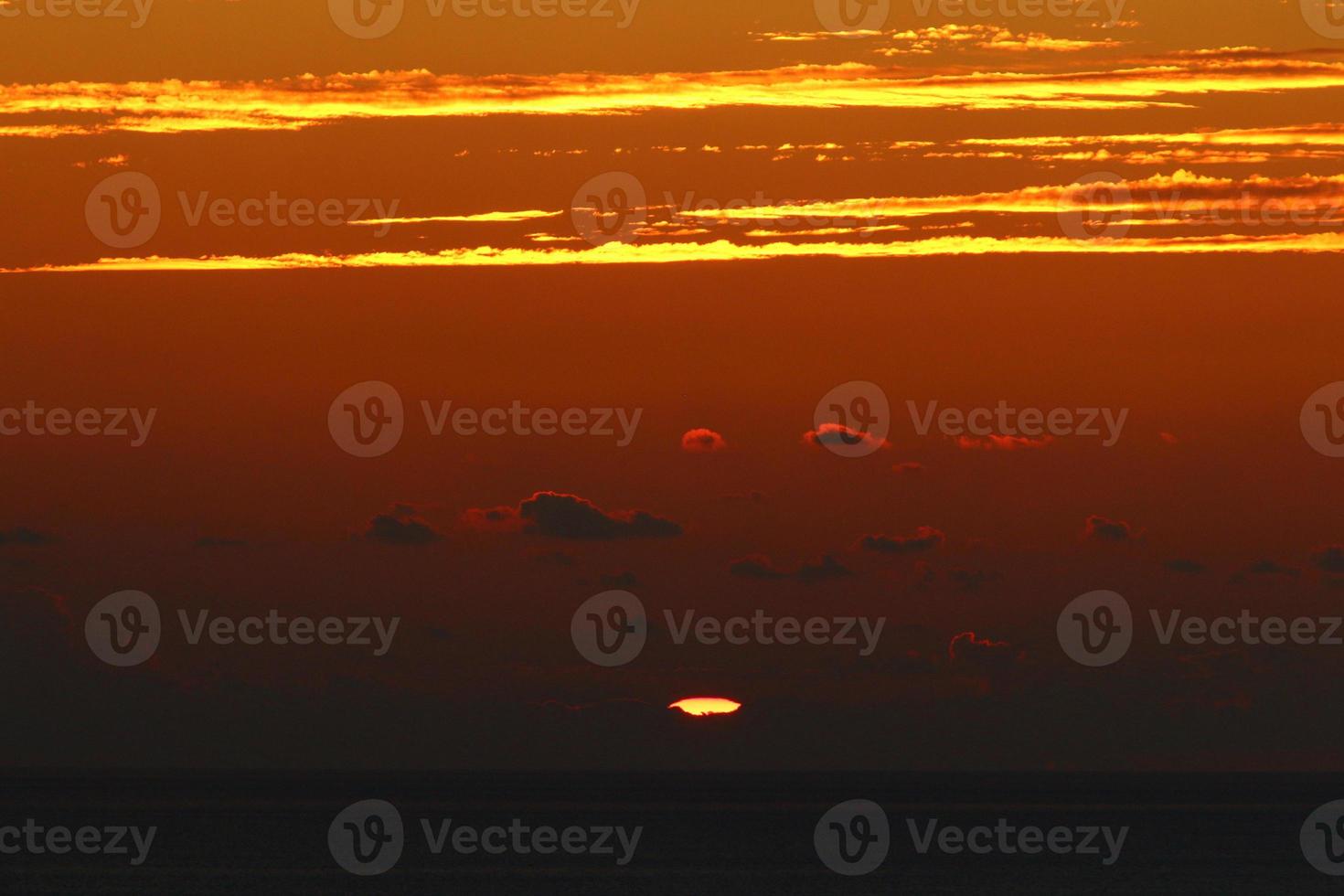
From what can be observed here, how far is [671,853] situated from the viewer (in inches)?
2822

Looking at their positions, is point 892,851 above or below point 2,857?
above

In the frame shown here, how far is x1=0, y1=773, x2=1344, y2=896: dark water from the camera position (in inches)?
2450

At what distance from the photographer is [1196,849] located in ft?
248

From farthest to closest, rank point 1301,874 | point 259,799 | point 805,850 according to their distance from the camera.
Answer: point 259,799, point 805,850, point 1301,874

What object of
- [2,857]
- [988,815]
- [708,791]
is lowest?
[2,857]

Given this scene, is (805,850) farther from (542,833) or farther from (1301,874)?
(1301,874)

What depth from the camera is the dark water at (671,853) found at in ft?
204

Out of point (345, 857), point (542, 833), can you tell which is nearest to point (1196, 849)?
point (542, 833)

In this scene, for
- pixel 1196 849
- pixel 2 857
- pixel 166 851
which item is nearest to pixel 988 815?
pixel 1196 849

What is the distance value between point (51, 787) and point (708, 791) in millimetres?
58545

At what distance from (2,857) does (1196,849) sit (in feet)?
184

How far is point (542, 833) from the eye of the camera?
7725 cm

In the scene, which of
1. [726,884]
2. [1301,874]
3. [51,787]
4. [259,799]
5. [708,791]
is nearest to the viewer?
[726,884]

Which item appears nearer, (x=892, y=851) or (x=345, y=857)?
(x=345, y=857)
